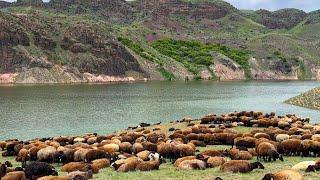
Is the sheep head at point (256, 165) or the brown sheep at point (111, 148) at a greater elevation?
the sheep head at point (256, 165)

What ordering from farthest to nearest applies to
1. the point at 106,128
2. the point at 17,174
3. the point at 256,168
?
the point at 106,128, the point at 256,168, the point at 17,174

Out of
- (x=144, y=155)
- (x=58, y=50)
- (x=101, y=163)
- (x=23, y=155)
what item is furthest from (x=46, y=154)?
(x=58, y=50)

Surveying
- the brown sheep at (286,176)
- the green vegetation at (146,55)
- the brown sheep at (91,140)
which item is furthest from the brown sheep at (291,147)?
the green vegetation at (146,55)

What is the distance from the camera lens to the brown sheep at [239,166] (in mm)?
20375

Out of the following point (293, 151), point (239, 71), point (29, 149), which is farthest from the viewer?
point (239, 71)

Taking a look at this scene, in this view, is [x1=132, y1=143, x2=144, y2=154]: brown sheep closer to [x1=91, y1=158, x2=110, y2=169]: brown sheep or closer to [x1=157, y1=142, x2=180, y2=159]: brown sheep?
[x1=157, y1=142, x2=180, y2=159]: brown sheep

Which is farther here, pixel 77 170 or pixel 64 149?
pixel 64 149

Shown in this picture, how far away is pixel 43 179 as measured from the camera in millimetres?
18234

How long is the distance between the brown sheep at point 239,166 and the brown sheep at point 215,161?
117 centimetres

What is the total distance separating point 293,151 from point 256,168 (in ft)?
15.8

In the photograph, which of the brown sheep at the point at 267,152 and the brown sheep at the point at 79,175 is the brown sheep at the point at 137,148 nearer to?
the brown sheep at the point at 79,175

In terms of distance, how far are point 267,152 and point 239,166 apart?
329 cm

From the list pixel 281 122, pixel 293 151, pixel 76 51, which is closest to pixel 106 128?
pixel 281 122

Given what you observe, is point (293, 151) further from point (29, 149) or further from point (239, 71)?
point (239, 71)
